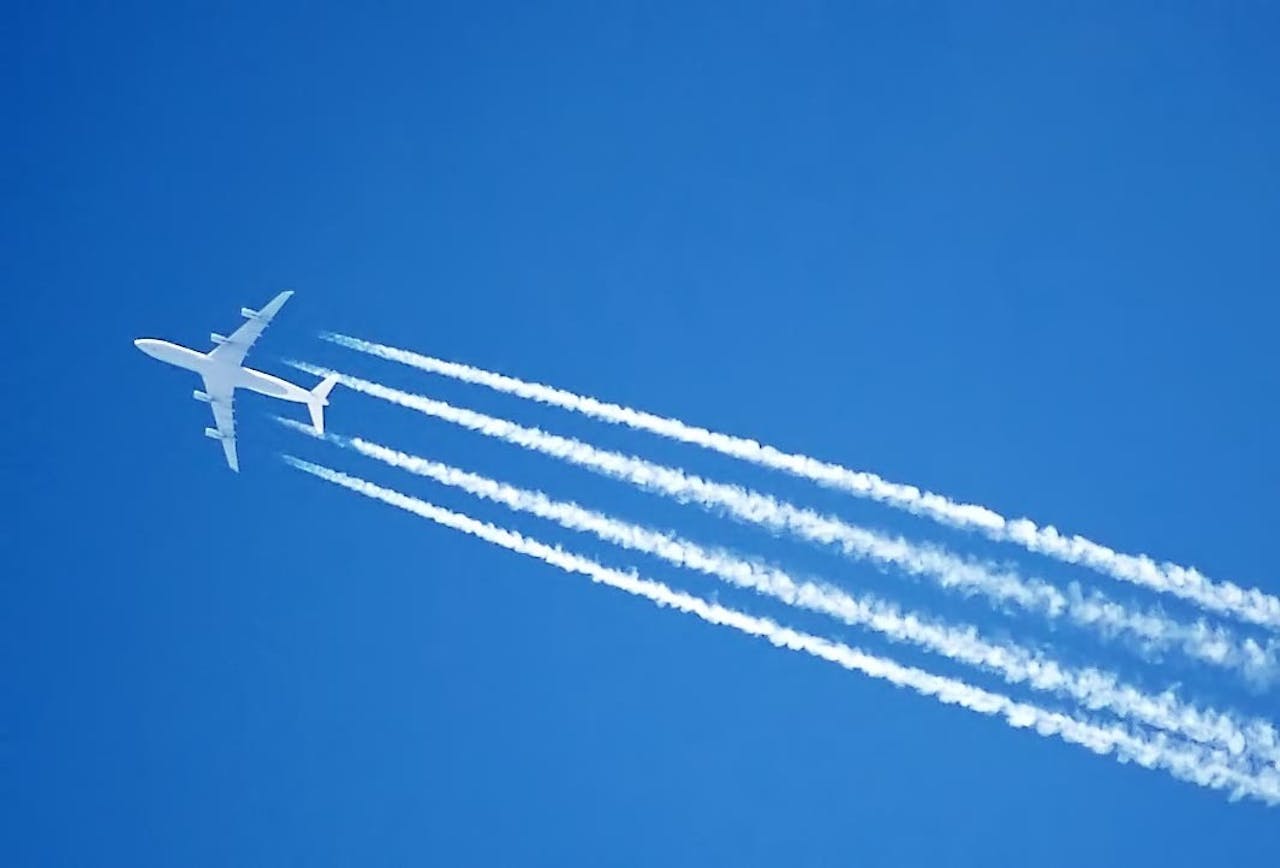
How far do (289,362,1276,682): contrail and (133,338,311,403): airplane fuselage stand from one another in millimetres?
1366

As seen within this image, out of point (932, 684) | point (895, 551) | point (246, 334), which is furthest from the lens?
point (246, 334)

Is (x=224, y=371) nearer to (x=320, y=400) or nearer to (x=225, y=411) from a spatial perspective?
(x=225, y=411)

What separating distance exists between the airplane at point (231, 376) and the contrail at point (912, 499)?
2.35ft

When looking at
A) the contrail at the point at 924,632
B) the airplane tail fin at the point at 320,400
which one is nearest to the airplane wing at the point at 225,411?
the airplane tail fin at the point at 320,400

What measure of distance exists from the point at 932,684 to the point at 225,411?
8922mm

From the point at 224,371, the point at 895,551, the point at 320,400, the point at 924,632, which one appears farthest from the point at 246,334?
the point at 924,632

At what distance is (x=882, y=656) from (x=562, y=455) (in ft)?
13.8

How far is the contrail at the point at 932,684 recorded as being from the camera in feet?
47.8

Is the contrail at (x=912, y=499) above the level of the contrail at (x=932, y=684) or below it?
above

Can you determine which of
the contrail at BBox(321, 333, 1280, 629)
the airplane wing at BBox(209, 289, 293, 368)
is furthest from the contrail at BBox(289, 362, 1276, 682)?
the airplane wing at BBox(209, 289, 293, 368)

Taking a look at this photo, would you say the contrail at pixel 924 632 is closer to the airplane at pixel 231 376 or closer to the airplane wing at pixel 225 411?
the airplane at pixel 231 376

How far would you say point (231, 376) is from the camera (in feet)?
58.7

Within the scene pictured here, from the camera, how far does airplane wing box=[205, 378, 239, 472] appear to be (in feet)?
59.2

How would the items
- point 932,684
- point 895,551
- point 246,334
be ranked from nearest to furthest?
point 932,684 → point 895,551 → point 246,334
